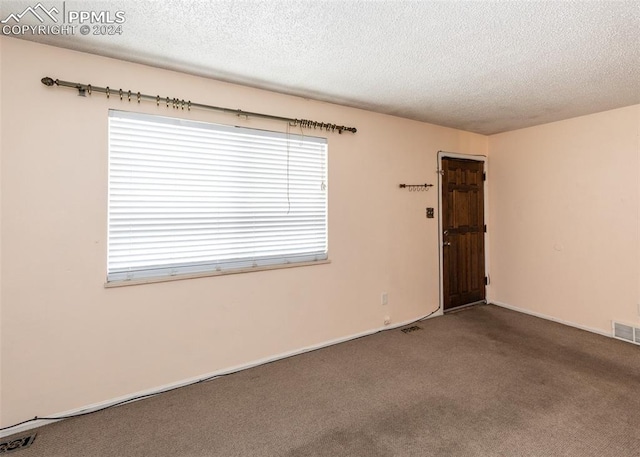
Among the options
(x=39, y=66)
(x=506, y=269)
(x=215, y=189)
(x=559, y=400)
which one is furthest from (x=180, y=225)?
(x=506, y=269)

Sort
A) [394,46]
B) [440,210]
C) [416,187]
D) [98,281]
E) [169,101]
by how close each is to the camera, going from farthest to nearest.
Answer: [440,210], [416,187], [169,101], [98,281], [394,46]

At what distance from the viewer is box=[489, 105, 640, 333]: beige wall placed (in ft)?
10.9

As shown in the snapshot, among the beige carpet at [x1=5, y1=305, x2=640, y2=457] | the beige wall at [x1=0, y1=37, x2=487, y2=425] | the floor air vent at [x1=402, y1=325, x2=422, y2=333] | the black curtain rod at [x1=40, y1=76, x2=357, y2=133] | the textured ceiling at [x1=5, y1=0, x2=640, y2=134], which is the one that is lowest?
the beige carpet at [x1=5, y1=305, x2=640, y2=457]

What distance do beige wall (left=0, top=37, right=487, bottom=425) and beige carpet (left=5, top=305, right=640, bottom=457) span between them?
0.25 m

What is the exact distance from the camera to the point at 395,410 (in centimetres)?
218

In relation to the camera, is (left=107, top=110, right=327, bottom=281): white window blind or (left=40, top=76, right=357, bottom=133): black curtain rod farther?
(left=107, top=110, right=327, bottom=281): white window blind

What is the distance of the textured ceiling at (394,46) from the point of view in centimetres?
172

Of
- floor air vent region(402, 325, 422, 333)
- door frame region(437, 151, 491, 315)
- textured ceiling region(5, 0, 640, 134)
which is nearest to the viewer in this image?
textured ceiling region(5, 0, 640, 134)

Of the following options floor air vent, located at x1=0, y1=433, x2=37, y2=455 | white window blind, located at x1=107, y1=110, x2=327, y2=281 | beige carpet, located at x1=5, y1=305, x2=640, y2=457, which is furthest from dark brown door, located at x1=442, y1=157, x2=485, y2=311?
floor air vent, located at x1=0, y1=433, x2=37, y2=455

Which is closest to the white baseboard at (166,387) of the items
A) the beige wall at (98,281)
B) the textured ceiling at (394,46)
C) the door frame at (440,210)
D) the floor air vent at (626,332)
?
the beige wall at (98,281)

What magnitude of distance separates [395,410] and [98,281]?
225 centimetres

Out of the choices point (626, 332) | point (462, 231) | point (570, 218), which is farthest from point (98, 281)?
point (626, 332)

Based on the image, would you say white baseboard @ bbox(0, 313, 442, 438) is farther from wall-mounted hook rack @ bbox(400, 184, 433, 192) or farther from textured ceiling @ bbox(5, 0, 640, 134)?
textured ceiling @ bbox(5, 0, 640, 134)

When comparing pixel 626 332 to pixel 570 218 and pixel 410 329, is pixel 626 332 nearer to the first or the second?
pixel 570 218
